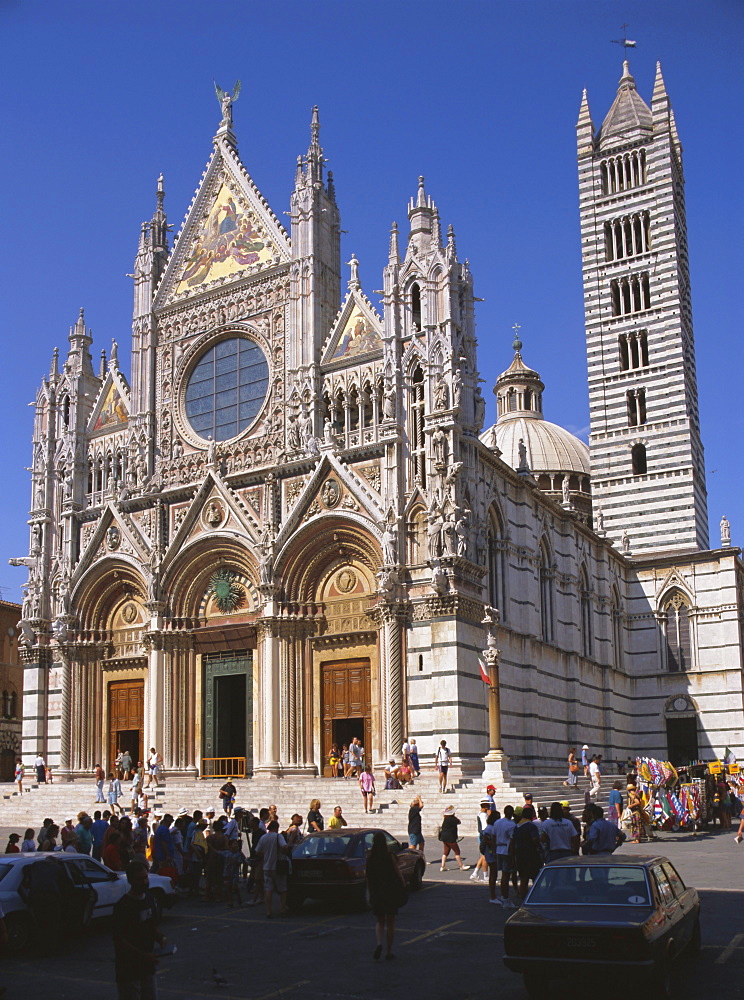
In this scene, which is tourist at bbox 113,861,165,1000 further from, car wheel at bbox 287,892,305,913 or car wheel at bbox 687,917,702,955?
car wheel at bbox 287,892,305,913

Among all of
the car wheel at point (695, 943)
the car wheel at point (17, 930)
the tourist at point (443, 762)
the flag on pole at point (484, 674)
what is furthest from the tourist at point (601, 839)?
the flag on pole at point (484, 674)

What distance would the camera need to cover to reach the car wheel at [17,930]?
12898mm

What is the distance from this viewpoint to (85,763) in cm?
3638

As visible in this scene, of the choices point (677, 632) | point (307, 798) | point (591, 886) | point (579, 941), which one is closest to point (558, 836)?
point (591, 886)

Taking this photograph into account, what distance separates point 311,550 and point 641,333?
81.0ft

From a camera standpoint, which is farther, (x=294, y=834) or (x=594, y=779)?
(x=594, y=779)

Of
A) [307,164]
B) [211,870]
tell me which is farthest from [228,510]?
[211,870]

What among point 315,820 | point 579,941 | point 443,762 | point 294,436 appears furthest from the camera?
point 294,436

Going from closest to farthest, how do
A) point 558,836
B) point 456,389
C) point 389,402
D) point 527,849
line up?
1. point 527,849
2. point 558,836
3. point 456,389
4. point 389,402

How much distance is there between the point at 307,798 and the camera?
27.9 m

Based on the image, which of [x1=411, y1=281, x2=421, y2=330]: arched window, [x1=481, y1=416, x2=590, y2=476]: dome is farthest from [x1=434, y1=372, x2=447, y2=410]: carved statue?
[x1=481, y1=416, x2=590, y2=476]: dome

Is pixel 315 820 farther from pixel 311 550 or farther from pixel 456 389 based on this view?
pixel 456 389

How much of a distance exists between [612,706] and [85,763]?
69.3 ft

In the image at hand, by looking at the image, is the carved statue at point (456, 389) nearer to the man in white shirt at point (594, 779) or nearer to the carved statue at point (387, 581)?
the carved statue at point (387, 581)
